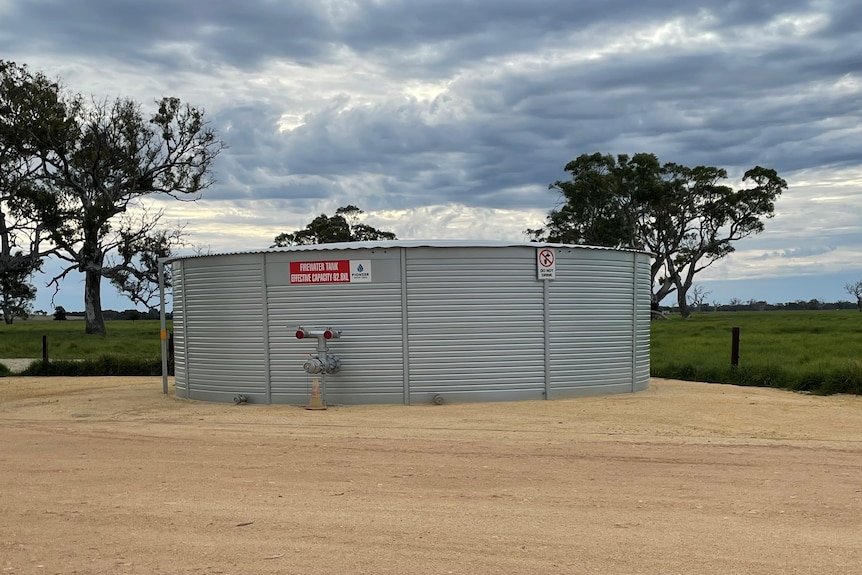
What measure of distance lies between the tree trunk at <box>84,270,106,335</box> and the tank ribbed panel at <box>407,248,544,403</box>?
4150 cm

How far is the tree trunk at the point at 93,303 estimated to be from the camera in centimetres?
5275

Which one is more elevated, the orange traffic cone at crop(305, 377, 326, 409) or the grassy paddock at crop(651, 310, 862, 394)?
the orange traffic cone at crop(305, 377, 326, 409)

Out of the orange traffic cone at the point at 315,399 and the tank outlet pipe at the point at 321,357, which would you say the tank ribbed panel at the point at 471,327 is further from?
the orange traffic cone at the point at 315,399

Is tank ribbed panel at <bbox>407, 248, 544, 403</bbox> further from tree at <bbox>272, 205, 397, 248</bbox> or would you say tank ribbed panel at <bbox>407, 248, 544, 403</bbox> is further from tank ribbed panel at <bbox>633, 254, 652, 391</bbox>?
tree at <bbox>272, 205, 397, 248</bbox>

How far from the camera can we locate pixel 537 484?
340 inches

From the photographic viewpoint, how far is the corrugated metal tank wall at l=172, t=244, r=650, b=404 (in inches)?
617

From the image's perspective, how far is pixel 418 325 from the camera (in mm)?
15664

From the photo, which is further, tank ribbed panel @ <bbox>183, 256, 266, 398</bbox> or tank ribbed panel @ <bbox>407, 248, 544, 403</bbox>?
tank ribbed panel @ <bbox>183, 256, 266, 398</bbox>

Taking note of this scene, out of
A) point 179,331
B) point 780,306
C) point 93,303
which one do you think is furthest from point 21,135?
point 780,306

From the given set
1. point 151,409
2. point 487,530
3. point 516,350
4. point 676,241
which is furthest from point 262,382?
point 676,241

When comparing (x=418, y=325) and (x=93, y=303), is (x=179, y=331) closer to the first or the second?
(x=418, y=325)

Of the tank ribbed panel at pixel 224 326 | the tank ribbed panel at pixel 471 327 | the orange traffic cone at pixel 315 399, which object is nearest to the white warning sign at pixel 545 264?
the tank ribbed panel at pixel 471 327

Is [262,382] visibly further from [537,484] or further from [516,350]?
[537,484]

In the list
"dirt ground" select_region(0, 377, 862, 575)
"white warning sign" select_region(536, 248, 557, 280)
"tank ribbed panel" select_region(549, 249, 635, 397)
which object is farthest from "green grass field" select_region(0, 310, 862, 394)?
"white warning sign" select_region(536, 248, 557, 280)
